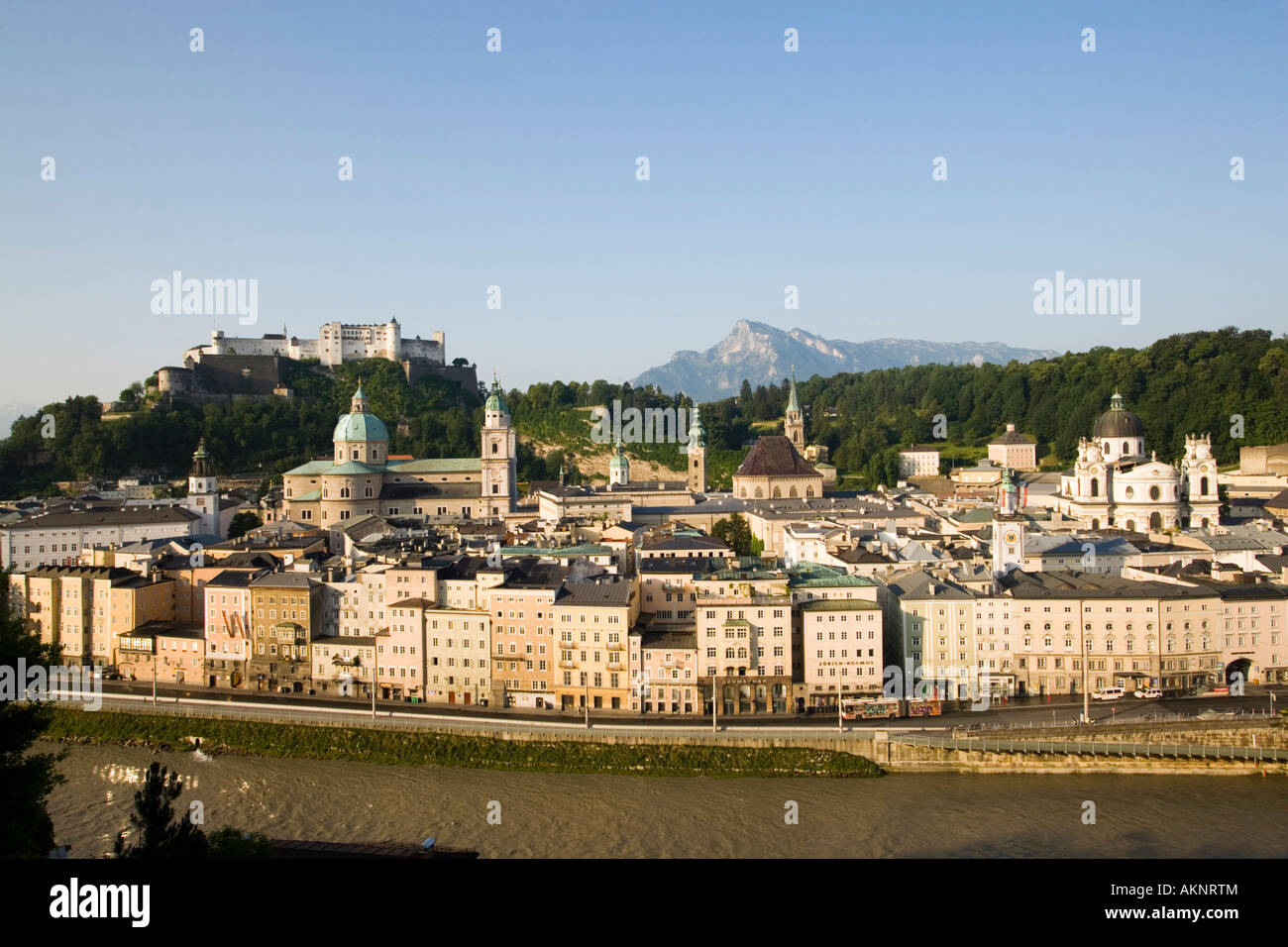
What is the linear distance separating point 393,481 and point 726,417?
36022 mm

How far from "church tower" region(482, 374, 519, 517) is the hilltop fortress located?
23.6 metres

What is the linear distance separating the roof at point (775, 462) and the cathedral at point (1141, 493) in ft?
48.0

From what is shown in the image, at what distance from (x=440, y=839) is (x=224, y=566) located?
17.8 meters

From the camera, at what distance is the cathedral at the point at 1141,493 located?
4284 cm

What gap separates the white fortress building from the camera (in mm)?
A: 76625

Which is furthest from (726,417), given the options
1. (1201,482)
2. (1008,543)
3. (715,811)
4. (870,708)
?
(715,811)

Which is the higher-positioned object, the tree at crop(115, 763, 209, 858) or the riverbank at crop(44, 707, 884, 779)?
the tree at crop(115, 763, 209, 858)

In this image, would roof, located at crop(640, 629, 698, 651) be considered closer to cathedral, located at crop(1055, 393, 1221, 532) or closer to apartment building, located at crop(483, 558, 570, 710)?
apartment building, located at crop(483, 558, 570, 710)

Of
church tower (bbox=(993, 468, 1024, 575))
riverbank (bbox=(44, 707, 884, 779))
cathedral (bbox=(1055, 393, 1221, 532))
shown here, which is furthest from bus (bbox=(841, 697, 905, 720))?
cathedral (bbox=(1055, 393, 1221, 532))

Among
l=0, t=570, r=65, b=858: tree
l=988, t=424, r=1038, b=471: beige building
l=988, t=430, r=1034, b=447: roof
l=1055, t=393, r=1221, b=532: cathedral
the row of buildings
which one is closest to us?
l=0, t=570, r=65, b=858: tree

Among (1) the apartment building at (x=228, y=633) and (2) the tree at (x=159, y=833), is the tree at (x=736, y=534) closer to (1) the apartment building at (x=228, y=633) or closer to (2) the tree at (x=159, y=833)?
(1) the apartment building at (x=228, y=633)

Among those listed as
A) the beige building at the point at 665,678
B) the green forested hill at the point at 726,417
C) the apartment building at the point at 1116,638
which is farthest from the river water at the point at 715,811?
the green forested hill at the point at 726,417
